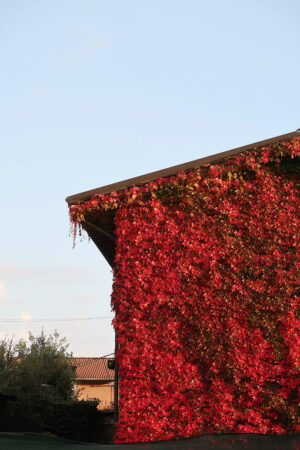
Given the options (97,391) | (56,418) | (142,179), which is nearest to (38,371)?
(56,418)

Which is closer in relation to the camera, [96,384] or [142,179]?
[142,179]

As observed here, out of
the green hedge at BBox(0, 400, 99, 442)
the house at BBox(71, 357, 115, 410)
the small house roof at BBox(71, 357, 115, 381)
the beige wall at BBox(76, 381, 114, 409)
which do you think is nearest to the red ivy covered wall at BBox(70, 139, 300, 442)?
the green hedge at BBox(0, 400, 99, 442)

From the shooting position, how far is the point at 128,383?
922 centimetres

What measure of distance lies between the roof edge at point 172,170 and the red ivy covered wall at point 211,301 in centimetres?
19

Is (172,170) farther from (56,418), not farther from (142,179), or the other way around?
(56,418)

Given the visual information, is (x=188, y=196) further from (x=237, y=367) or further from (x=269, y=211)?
(x=237, y=367)

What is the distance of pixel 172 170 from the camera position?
991 cm

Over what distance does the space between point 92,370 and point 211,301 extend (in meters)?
38.6

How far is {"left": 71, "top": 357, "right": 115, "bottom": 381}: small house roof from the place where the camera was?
41.8 metres

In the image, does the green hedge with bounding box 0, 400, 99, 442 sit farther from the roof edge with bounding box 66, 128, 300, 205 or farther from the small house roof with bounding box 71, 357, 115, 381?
the small house roof with bounding box 71, 357, 115, 381

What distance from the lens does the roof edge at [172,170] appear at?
9.27m

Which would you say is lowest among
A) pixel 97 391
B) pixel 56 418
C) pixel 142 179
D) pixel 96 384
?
pixel 97 391

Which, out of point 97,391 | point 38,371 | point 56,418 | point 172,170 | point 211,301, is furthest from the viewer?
point 97,391

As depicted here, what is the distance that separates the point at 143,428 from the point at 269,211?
479 centimetres
